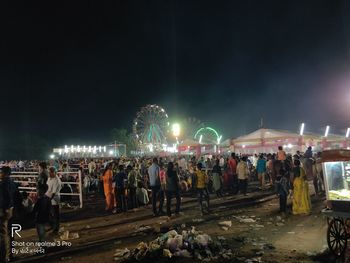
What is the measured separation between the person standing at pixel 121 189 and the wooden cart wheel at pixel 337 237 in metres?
7.26

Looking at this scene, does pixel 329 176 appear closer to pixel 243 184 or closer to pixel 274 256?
pixel 274 256

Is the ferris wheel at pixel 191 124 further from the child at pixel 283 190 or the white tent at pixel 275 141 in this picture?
the child at pixel 283 190

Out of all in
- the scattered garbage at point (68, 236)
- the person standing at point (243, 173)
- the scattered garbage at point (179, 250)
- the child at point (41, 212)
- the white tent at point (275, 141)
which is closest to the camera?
the scattered garbage at point (179, 250)

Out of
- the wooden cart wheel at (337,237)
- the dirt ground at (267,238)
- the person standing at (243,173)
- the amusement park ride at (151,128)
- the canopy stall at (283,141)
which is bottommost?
the dirt ground at (267,238)

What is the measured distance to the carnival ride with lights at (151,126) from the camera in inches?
1706

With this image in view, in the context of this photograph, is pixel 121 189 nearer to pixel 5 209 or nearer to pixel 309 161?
pixel 5 209

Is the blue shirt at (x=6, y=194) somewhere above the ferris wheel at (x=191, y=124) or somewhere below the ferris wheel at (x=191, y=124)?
below

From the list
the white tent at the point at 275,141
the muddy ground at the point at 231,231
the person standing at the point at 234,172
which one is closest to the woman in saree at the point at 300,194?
the muddy ground at the point at 231,231

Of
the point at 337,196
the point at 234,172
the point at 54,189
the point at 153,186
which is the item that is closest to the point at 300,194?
the point at 337,196

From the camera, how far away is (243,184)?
1498 centimetres

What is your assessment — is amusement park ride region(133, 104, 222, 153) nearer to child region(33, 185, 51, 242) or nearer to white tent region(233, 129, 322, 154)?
white tent region(233, 129, 322, 154)

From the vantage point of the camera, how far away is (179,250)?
20.9ft

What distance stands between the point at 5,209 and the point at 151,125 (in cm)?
3728

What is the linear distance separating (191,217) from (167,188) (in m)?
1.18
